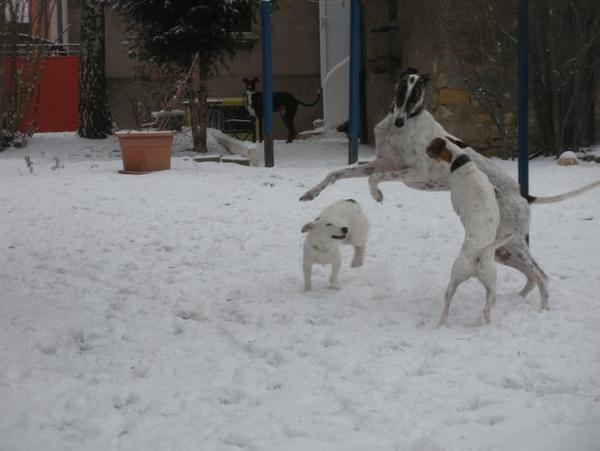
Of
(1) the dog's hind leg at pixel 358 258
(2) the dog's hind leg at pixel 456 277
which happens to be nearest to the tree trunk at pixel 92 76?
(1) the dog's hind leg at pixel 358 258

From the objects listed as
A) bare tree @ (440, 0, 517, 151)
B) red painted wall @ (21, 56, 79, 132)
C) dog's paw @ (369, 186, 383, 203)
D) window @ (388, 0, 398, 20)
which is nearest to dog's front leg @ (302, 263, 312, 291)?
dog's paw @ (369, 186, 383, 203)

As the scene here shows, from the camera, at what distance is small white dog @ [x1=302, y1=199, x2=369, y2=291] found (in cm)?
503

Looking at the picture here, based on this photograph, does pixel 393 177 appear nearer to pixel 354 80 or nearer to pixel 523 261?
pixel 523 261

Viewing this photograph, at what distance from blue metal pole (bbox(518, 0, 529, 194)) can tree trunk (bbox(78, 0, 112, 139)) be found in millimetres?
9299

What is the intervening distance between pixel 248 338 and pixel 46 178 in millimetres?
5849

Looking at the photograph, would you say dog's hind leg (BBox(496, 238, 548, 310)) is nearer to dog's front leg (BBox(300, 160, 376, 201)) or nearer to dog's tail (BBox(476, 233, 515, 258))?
dog's tail (BBox(476, 233, 515, 258))

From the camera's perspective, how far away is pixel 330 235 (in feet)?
16.5

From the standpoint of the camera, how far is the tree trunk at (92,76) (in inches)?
532

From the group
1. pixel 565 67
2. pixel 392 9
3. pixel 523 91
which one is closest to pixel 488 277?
pixel 523 91

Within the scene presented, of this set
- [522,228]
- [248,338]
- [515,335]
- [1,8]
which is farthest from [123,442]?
[1,8]

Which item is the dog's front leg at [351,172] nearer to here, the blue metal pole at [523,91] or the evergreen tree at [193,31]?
the blue metal pole at [523,91]

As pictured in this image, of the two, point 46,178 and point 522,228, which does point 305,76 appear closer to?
point 46,178

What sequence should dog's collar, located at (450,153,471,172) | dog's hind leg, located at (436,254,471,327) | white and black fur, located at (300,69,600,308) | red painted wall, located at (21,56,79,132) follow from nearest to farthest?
dog's hind leg, located at (436,254,471,327) < dog's collar, located at (450,153,471,172) < white and black fur, located at (300,69,600,308) < red painted wall, located at (21,56,79,132)

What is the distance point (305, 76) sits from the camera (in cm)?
1822
